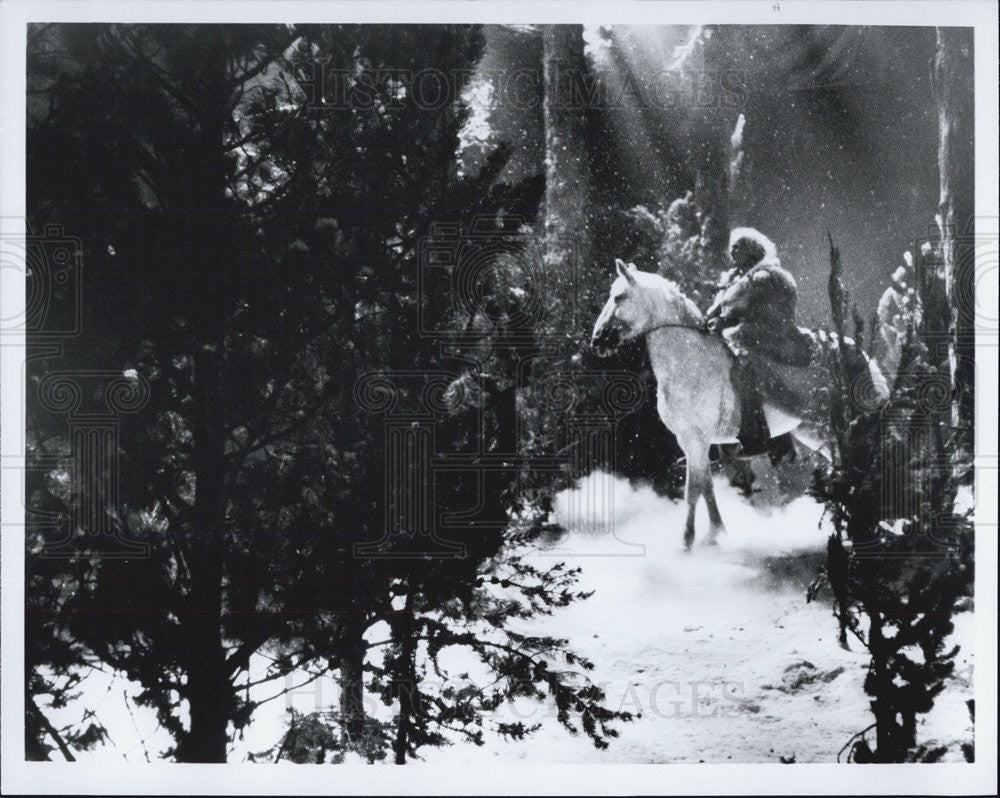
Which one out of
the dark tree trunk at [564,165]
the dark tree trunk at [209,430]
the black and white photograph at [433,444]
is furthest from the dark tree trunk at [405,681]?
the dark tree trunk at [564,165]

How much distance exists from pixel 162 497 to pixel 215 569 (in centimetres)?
28

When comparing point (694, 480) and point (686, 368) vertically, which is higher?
point (686, 368)

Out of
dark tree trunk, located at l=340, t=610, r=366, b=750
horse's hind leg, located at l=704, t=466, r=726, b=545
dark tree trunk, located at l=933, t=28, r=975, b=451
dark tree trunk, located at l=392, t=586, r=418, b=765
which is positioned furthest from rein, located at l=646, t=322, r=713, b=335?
dark tree trunk, located at l=340, t=610, r=366, b=750

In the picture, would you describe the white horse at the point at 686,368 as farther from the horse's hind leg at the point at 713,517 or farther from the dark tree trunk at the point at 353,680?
the dark tree trunk at the point at 353,680

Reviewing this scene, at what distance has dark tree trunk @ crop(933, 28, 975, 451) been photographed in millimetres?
2723

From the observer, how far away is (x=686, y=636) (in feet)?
8.81

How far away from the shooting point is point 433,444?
2.68 metres

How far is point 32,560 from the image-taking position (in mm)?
2693

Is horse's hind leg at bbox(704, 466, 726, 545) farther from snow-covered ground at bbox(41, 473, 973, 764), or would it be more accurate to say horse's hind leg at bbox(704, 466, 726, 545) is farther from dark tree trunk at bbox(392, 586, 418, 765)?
dark tree trunk at bbox(392, 586, 418, 765)

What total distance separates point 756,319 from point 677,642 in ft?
3.41

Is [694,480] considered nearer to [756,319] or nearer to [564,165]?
[756,319]

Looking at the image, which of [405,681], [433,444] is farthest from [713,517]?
[405,681]

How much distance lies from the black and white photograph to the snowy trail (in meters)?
0.01

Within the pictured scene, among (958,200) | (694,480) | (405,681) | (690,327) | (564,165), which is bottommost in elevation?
(405,681)
